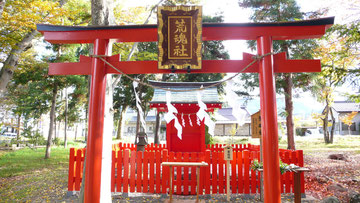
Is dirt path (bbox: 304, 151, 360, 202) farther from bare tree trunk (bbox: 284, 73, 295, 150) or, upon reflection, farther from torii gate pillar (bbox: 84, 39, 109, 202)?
torii gate pillar (bbox: 84, 39, 109, 202)

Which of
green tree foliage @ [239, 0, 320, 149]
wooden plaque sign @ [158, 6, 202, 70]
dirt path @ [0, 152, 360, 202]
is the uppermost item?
green tree foliage @ [239, 0, 320, 149]

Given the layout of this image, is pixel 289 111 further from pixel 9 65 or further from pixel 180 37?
pixel 9 65

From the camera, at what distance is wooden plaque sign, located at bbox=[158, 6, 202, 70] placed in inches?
146

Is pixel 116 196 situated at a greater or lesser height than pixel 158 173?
lesser

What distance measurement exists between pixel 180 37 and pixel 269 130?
228 cm

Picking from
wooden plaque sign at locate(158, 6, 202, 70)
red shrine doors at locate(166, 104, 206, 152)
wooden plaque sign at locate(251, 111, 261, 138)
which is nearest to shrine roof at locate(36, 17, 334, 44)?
wooden plaque sign at locate(158, 6, 202, 70)

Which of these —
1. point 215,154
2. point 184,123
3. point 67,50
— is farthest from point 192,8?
point 67,50

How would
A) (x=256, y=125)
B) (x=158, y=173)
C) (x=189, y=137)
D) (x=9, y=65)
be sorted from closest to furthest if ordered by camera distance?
(x=256, y=125) → (x=158, y=173) → (x=9, y=65) → (x=189, y=137)

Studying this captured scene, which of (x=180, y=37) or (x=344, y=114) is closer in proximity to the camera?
(x=180, y=37)

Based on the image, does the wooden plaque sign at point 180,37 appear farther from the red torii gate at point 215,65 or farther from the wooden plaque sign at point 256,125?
the wooden plaque sign at point 256,125

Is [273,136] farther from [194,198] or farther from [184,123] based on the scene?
[184,123]

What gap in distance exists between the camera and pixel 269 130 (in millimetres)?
3611

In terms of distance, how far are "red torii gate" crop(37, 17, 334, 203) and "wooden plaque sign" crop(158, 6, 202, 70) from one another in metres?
0.18

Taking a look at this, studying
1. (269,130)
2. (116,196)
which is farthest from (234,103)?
(116,196)
